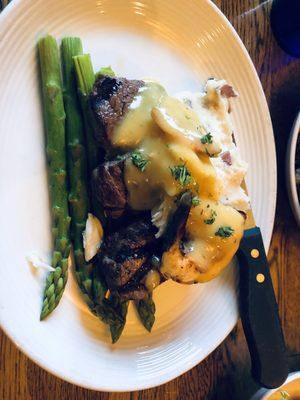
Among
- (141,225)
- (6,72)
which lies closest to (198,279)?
(141,225)

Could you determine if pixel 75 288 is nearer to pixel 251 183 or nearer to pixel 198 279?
pixel 198 279

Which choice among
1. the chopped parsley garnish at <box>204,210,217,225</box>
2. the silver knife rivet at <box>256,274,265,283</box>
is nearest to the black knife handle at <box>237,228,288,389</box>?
the silver knife rivet at <box>256,274,265,283</box>

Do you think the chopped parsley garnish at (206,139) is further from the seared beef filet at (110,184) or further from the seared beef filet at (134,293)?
the seared beef filet at (134,293)

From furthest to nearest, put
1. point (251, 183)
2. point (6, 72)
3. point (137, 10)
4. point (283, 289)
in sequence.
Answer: point (283, 289), point (251, 183), point (137, 10), point (6, 72)

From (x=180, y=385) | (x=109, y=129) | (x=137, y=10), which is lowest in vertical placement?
(x=180, y=385)

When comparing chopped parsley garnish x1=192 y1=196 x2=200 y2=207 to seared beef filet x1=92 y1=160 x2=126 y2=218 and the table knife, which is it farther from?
the table knife

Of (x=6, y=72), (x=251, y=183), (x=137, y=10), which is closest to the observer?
(x=6, y=72)
